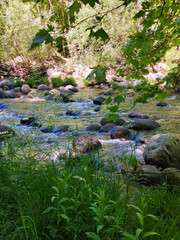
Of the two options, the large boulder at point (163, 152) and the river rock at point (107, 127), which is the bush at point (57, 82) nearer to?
the river rock at point (107, 127)

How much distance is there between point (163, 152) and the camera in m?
3.74

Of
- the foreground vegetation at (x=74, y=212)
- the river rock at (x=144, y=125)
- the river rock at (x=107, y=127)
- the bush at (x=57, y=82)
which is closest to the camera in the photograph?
the foreground vegetation at (x=74, y=212)

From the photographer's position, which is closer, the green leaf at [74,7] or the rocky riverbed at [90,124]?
the green leaf at [74,7]

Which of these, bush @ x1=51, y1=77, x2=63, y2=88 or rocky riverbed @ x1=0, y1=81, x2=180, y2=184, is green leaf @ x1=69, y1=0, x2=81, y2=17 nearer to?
rocky riverbed @ x1=0, y1=81, x2=180, y2=184

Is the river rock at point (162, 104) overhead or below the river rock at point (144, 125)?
overhead

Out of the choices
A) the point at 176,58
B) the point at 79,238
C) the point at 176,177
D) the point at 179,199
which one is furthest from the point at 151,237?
the point at 176,58

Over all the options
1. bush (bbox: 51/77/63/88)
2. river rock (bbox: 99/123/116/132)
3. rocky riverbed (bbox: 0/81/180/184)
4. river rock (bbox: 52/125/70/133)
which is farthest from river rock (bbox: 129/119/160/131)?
bush (bbox: 51/77/63/88)

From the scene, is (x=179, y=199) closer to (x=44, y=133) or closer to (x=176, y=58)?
(x=44, y=133)

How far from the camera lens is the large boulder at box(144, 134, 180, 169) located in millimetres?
3695

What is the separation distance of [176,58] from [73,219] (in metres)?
14.9

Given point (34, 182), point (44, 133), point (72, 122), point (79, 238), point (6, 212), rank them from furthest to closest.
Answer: point (72, 122) → point (44, 133) → point (34, 182) → point (6, 212) → point (79, 238)

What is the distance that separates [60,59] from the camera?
21.0m

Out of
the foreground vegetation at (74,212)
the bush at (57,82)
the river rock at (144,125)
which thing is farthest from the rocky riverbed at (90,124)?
the bush at (57,82)

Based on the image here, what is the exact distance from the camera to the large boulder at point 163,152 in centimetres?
370
